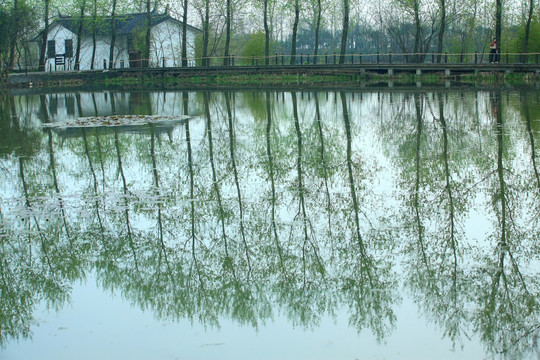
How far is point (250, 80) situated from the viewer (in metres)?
36.8

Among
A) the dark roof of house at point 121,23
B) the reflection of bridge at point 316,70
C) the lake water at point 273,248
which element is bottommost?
the lake water at point 273,248

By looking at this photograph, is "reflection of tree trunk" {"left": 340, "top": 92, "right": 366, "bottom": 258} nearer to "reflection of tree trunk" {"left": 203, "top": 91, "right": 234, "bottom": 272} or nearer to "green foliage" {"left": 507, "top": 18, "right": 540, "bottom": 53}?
"reflection of tree trunk" {"left": 203, "top": 91, "right": 234, "bottom": 272}

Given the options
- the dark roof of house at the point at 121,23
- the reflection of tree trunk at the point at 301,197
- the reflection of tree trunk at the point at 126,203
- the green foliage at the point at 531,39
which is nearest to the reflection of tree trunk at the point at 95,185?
the reflection of tree trunk at the point at 126,203

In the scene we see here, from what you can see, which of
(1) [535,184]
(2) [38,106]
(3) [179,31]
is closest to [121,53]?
(3) [179,31]

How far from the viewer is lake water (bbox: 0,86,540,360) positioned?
412cm

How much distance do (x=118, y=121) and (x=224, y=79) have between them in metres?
22.4

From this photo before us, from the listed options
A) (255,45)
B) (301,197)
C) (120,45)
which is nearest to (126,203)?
(301,197)

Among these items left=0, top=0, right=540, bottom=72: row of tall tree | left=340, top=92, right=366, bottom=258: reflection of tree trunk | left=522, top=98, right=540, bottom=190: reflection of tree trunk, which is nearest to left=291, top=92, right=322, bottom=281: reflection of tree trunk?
left=340, top=92, right=366, bottom=258: reflection of tree trunk

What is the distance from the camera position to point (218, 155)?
419 inches

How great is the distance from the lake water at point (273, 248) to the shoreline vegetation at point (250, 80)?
2112cm

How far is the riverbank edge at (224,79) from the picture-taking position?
32.4 m

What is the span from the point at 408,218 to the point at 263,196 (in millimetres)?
1818

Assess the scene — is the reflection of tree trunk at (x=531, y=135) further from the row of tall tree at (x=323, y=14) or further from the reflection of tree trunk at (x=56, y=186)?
the row of tall tree at (x=323, y=14)

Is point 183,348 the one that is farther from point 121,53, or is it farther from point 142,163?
point 121,53
